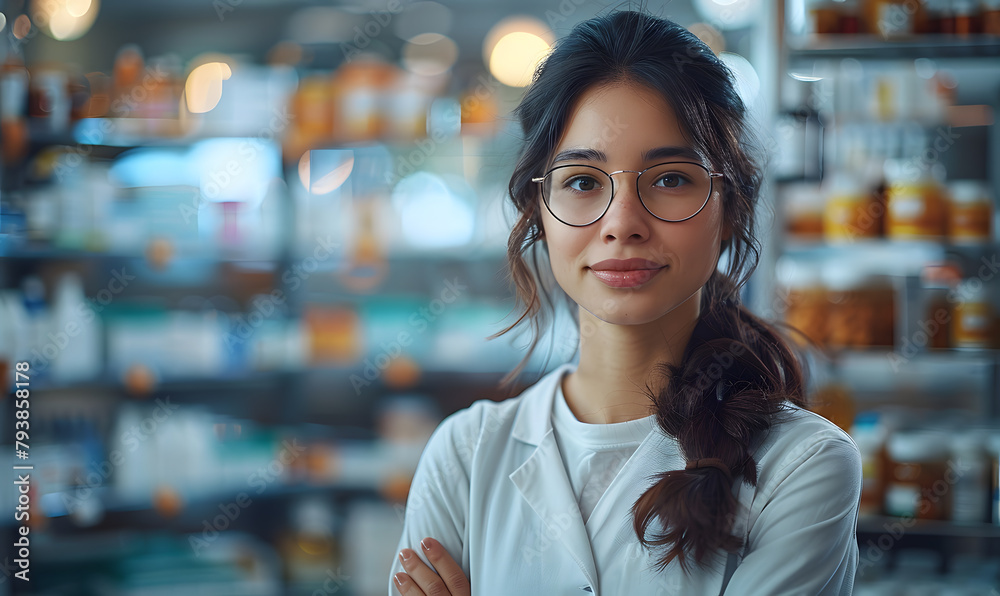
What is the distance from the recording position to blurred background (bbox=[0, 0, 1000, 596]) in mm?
2346

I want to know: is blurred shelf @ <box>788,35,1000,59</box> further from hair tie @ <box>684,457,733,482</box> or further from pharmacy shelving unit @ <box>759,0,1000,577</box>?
hair tie @ <box>684,457,733,482</box>

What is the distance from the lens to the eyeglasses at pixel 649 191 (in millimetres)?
894

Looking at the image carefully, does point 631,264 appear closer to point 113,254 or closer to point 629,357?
point 629,357

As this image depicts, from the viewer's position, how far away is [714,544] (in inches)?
33.3

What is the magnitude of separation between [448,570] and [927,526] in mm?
1653

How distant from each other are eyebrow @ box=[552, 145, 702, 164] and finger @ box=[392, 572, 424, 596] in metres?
0.64

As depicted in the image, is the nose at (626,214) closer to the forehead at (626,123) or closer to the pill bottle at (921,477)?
the forehead at (626,123)

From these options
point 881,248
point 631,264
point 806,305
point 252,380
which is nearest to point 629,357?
point 631,264

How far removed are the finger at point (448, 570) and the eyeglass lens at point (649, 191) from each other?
0.52m

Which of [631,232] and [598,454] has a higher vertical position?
[631,232]

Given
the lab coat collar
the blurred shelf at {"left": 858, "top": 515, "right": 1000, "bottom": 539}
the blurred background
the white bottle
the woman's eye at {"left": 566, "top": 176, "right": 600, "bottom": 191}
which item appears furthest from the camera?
the white bottle

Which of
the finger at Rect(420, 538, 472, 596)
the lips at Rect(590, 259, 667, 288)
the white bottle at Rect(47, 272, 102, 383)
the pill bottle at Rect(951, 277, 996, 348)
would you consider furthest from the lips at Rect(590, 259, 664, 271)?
the white bottle at Rect(47, 272, 102, 383)

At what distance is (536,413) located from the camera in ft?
3.55

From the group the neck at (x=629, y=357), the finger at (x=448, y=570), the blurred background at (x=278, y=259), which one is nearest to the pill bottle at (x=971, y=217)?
the blurred background at (x=278, y=259)
